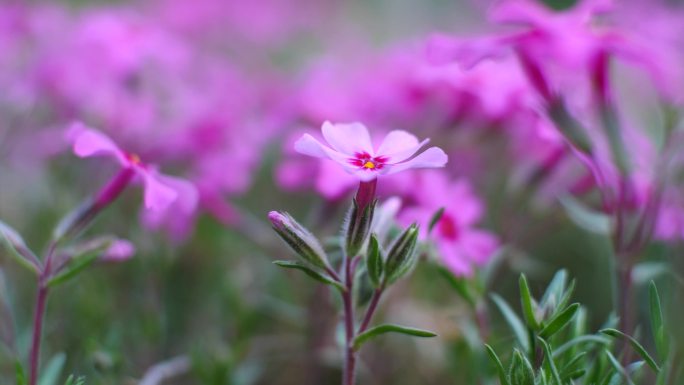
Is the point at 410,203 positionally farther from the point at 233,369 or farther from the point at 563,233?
the point at 563,233

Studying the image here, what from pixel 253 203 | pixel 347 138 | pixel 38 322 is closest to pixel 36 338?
pixel 38 322

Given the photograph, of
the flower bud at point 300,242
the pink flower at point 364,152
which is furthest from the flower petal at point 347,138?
the flower bud at point 300,242

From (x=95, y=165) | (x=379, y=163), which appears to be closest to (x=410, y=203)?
(x=379, y=163)

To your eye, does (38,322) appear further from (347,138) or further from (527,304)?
(527,304)

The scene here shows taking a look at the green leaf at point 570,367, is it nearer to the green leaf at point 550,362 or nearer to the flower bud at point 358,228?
the green leaf at point 550,362

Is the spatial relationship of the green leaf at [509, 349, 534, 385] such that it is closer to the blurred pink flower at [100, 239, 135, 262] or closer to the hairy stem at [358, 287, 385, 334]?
the hairy stem at [358, 287, 385, 334]
